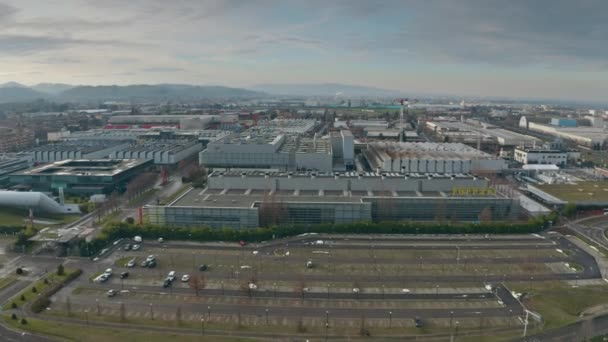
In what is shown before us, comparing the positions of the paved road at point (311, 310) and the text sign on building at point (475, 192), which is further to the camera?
the text sign on building at point (475, 192)

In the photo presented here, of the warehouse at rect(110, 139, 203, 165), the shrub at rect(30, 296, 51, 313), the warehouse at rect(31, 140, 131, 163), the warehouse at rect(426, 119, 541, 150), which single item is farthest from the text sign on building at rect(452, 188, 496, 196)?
the warehouse at rect(31, 140, 131, 163)

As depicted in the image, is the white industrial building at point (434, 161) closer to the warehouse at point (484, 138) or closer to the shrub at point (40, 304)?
the warehouse at point (484, 138)

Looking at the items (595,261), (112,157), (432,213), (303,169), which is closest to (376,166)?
(303,169)

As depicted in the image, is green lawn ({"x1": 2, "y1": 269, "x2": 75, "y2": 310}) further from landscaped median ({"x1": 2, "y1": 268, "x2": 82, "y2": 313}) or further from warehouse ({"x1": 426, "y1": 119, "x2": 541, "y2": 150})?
warehouse ({"x1": 426, "y1": 119, "x2": 541, "y2": 150})

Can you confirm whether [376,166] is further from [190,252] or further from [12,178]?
[12,178]

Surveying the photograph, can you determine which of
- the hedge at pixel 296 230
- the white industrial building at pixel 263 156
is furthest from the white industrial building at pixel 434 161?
the hedge at pixel 296 230

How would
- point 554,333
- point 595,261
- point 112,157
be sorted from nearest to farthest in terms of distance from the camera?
point 554,333 < point 595,261 < point 112,157

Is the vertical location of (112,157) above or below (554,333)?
above
